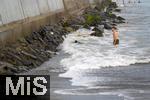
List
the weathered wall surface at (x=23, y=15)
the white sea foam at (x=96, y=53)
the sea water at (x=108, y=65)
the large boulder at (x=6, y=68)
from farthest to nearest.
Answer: the weathered wall surface at (x=23, y=15) → the white sea foam at (x=96, y=53) → the large boulder at (x=6, y=68) → the sea water at (x=108, y=65)

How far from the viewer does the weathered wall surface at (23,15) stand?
19688 millimetres

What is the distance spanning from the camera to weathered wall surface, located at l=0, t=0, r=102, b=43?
19.7 metres

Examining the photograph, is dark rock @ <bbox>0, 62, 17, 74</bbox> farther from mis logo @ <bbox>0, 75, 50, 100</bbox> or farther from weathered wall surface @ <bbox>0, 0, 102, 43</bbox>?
weathered wall surface @ <bbox>0, 0, 102, 43</bbox>

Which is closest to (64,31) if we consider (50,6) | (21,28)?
(50,6)

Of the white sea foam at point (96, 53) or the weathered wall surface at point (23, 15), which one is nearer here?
the white sea foam at point (96, 53)

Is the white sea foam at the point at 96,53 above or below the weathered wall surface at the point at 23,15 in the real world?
below

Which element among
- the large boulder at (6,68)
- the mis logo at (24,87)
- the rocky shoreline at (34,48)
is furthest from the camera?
the rocky shoreline at (34,48)

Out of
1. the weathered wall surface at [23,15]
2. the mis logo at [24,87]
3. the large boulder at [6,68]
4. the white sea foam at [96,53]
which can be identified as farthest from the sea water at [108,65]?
the weathered wall surface at [23,15]

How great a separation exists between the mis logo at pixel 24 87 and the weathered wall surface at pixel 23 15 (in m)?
4.09

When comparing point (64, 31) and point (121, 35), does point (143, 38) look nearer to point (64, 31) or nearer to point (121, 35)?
point (121, 35)

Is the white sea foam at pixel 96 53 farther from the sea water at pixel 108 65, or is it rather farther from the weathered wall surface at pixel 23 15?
the weathered wall surface at pixel 23 15

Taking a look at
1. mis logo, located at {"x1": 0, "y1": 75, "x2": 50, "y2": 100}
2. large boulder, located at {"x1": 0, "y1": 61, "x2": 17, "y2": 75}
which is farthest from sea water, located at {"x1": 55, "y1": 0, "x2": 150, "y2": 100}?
large boulder, located at {"x1": 0, "y1": 61, "x2": 17, "y2": 75}

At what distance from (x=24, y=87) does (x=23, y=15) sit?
9906 millimetres

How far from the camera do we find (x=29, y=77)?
15070 mm
